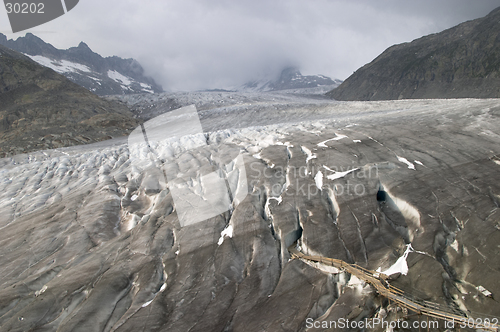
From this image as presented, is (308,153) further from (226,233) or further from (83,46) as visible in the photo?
(83,46)

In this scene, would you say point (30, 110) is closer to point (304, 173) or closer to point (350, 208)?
point (304, 173)

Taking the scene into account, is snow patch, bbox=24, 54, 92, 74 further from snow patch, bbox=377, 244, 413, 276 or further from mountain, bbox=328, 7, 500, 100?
snow patch, bbox=377, 244, 413, 276

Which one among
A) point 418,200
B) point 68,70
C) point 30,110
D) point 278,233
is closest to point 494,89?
point 418,200

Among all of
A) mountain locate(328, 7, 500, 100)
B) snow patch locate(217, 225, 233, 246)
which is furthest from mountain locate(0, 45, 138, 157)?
mountain locate(328, 7, 500, 100)

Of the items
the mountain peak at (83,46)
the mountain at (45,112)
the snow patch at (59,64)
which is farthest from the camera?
the mountain peak at (83,46)

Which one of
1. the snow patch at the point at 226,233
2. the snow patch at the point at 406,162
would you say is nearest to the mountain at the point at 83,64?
the snow patch at the point at 226,233

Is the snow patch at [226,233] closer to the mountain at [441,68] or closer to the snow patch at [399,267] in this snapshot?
the snow patch at [399,267]
